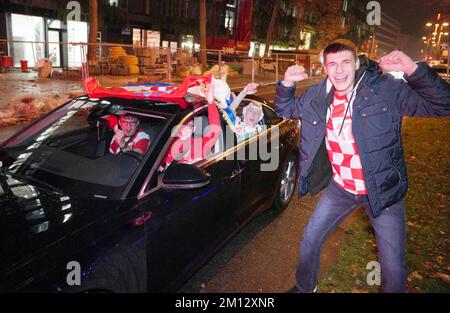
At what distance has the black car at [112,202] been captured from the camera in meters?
1.86

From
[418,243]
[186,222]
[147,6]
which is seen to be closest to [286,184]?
[418,243]

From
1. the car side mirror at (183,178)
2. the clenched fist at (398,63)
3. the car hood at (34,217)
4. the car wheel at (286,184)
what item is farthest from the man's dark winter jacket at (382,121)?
the car wheel at (286,184)

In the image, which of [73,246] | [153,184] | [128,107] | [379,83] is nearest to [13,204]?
[73,246]

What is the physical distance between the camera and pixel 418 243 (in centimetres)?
381

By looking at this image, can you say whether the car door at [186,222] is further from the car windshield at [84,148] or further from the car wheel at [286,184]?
the car wheel at [286,184]

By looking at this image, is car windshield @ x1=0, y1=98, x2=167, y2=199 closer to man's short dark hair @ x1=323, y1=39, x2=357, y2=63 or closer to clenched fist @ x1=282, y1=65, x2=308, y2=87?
clenched fist @ x1=282, y1=65, x2=308, y2=87

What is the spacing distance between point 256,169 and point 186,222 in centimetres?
119

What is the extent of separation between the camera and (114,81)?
13.9 metres

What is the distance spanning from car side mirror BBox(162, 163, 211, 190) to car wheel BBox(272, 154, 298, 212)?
6.09 feet

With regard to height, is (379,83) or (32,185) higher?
(379,83)

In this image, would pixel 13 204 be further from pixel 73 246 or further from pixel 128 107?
pixel 128 107

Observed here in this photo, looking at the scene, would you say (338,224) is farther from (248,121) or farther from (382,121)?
(248,121)

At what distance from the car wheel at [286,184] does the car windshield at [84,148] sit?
1835 millimetres
